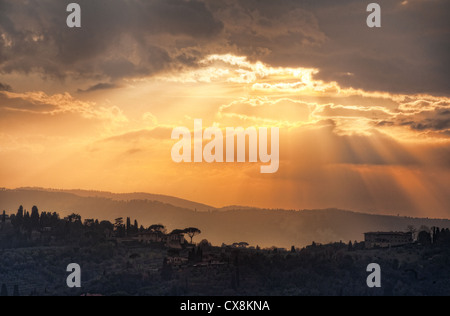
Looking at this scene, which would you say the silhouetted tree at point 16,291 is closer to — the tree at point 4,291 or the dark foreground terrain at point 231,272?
the tree at point 4,291

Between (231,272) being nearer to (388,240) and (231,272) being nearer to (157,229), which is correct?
(157,229)

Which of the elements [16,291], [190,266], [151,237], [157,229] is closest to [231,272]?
[190,266]

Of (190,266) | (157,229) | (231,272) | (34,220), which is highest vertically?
(34,220)

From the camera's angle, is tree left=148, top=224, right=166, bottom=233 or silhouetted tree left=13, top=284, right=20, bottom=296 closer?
silhouetted tree left=13, top=284, right=20, bottom=296

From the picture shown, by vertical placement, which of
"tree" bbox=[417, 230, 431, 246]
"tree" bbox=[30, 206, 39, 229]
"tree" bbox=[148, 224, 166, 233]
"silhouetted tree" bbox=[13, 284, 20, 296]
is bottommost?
"silhouetted tree" bbox=[13, 284, 20, 296]

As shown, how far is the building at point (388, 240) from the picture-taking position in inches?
7092

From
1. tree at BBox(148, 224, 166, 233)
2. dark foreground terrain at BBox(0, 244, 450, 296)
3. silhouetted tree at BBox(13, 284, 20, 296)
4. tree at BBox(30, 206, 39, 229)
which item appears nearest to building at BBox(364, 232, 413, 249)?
dark foreground terrain at BBox(0, 244, 450, 296)

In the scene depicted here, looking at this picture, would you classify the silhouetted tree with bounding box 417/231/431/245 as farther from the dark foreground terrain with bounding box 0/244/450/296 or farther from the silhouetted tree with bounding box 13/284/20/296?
the silhouetted tree with bounding box 13/284/20/296

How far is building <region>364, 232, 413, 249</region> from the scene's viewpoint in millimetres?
180125

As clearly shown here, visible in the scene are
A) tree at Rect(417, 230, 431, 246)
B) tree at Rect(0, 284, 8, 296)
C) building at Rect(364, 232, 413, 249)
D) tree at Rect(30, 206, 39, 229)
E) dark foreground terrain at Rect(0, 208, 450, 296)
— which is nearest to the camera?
tree at Rect(0, 284, 8, 296)

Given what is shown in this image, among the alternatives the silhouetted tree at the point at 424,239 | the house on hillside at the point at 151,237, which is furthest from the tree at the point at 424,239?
the house on hillside at the point at 151,237

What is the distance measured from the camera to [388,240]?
182 meters
